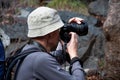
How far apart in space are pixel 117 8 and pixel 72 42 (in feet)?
11.1

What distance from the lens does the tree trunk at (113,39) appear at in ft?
21.8

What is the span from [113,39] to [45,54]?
12.6ft

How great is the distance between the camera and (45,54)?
3055 millimetres

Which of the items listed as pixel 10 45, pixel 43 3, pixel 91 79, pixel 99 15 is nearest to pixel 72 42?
pixel 91 79

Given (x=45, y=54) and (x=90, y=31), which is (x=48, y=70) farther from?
(x=90, y=31)

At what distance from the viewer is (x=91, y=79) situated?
25.8ft

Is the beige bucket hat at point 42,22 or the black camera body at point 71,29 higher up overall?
the beige bucket hat at point 42,22

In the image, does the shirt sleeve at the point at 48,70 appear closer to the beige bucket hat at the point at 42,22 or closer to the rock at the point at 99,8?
the beige bucket hat at the point at 42,22

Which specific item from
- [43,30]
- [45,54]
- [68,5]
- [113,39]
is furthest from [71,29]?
[68,5]

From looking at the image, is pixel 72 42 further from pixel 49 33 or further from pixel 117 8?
pixel 117 8

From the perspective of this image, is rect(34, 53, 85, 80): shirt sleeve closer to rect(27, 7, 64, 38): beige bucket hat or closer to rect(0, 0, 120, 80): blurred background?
rect(27, 7, 64, 38): beige bucket hat

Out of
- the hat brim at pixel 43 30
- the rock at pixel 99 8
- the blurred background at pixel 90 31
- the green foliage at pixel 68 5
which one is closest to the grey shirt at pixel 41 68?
the hat brim at pixel 43 30

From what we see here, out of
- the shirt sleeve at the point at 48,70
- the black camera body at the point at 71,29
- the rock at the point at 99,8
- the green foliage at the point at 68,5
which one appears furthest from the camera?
the green foliage at the point at 68,5

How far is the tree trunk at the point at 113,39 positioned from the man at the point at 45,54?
334 cm
